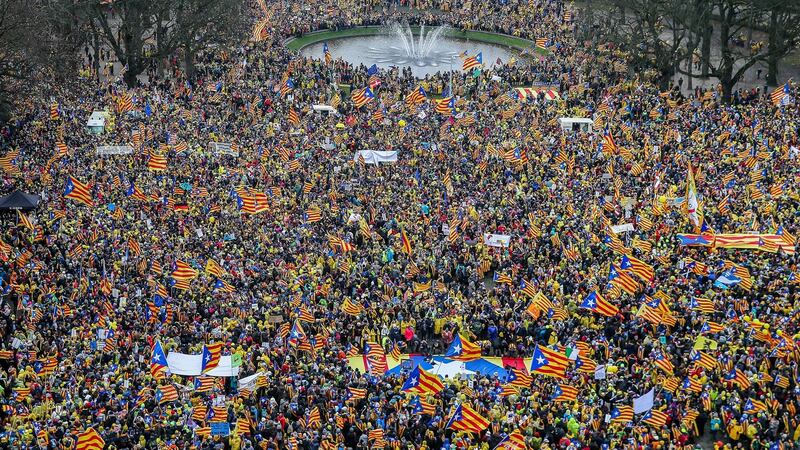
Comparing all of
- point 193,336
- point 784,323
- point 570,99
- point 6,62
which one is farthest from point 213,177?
point 784,323

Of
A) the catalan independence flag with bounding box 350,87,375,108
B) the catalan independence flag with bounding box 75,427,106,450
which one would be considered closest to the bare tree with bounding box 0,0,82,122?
the catalan independence flag with bounding box 350,87,375,108

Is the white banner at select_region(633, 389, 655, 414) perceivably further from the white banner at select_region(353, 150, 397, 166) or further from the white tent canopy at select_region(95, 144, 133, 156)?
the white tent canopy at select_region(95, 144, 133, 156)

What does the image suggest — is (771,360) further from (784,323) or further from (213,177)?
(213,177)

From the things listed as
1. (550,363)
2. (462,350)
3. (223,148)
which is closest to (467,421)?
(550,363)

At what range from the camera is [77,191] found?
50.7 meters

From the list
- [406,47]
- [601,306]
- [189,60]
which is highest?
[189,60]

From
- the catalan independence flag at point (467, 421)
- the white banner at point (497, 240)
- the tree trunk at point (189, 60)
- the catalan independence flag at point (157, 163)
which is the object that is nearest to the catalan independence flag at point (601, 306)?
the white banner at point (497, 240)

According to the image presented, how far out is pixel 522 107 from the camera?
2665 inches

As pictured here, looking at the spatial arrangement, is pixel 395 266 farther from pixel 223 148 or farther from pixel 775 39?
pixel 775 39

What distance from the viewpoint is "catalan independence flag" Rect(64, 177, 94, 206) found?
50.6 metres

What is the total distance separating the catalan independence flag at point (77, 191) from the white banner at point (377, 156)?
15.0 m

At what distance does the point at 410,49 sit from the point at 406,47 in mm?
685

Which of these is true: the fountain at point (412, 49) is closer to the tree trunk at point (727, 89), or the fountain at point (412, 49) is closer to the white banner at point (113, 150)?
the tree trunk at point (727, 89)

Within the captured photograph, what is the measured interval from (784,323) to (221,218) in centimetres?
2495
